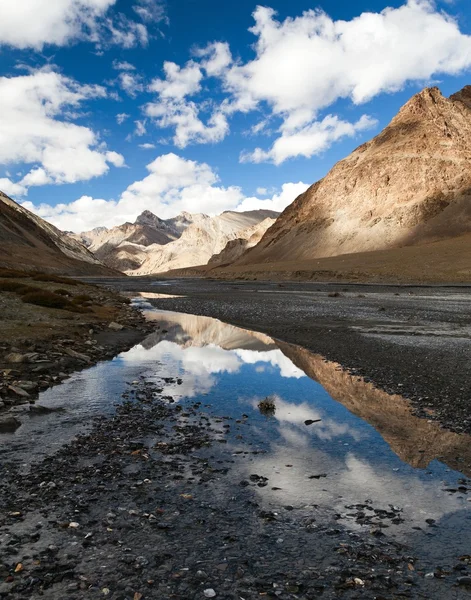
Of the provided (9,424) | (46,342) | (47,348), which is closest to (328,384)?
(9,424)

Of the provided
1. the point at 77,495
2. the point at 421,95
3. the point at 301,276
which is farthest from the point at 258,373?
the point at 421,95

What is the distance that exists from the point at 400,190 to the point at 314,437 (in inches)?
6544

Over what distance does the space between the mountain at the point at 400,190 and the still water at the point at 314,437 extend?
137508mm

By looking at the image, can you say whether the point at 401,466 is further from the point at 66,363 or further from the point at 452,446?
the point at 66,363

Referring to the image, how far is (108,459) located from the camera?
7.30 metres

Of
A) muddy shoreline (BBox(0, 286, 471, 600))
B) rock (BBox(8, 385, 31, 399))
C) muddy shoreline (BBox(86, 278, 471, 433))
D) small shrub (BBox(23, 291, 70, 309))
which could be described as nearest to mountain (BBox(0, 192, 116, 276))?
small shrub (BBox(23, 291, 70, 309))

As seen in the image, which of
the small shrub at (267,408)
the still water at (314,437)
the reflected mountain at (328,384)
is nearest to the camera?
A: the still water at (314,437)

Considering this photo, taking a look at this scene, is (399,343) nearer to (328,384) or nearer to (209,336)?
(328,384)

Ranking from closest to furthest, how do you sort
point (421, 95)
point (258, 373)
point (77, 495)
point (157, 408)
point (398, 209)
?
point (77, 495) < point (157, 408) < point (258, 373) < point (398, 209) < point (421, 95)

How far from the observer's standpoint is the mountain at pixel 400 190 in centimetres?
14612

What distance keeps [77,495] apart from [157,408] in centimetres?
418

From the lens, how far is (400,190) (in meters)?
159

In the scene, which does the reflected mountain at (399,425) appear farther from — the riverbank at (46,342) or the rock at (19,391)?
the rock at (19,391)

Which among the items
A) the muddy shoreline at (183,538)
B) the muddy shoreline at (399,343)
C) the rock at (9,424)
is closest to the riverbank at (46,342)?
the rock at (9,424)
